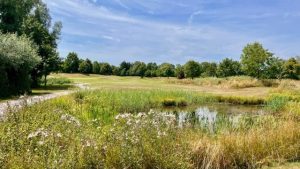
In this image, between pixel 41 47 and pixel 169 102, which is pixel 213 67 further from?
pixel 169 102

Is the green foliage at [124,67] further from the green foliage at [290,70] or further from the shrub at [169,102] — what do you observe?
the shrub at [169,102]

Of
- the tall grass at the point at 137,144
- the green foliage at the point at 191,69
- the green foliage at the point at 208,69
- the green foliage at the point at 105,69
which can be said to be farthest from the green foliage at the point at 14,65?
the green foliage at the point at 105,69

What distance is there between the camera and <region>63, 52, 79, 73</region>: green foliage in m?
81.1

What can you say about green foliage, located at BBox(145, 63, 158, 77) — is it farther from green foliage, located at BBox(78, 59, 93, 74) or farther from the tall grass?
the tall grass

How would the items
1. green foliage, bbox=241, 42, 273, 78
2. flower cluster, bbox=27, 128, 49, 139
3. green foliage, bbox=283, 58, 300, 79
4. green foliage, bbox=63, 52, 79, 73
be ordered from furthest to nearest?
1. green foliage, bbox=63, 52, 79, 73
2. green foliage, bbox=283, 58, 300, 79
3. green foliage, bbox=241, 42, 273, 78
4. flower cluster, bbox=27, 128, 49, 139

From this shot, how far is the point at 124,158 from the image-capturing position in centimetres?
564

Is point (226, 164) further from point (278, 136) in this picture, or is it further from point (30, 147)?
point (30, 147)

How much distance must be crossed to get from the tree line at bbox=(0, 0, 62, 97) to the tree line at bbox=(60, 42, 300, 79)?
610cm

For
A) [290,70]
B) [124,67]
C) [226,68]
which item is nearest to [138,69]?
[124,67]

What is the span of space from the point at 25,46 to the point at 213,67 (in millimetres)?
53410

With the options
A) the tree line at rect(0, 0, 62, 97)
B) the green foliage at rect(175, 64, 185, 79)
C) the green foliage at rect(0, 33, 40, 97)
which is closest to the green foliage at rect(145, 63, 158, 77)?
the green foliage at rect(175, 64, 185, 79)

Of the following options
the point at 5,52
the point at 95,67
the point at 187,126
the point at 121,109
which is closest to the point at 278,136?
the point at 187,126

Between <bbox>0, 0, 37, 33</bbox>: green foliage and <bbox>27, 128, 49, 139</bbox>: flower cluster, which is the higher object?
<bbox>0, 0, 37, 33</bbox>: green foliage

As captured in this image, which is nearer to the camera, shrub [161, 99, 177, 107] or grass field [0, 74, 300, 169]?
grass field [0, 74, 300, 169]
